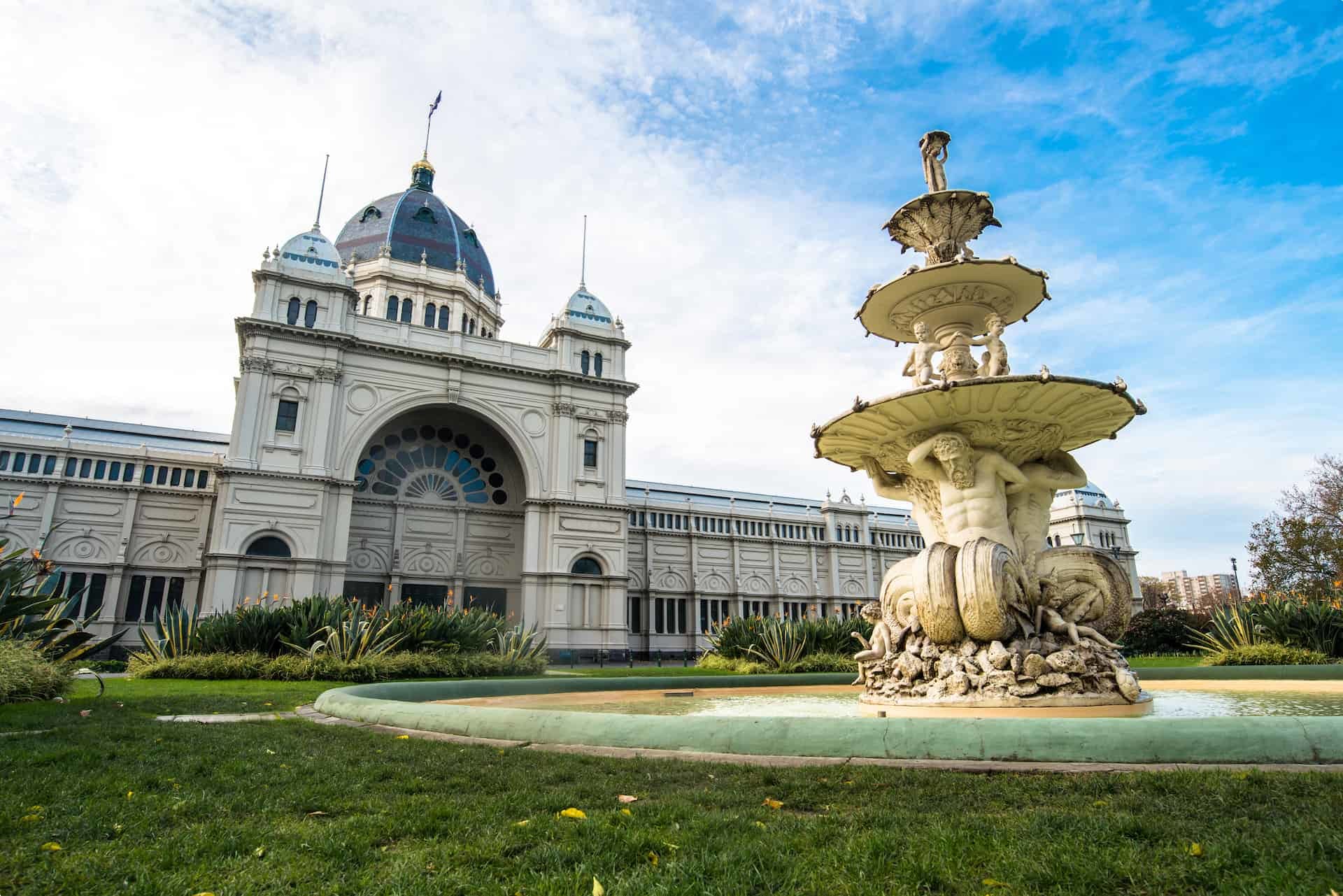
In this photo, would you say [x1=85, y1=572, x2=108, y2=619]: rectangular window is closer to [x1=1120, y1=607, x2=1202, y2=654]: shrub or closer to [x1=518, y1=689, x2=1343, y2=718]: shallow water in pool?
[x1=518, y1=689, x2=1343, y2=718]: shallow water in pool

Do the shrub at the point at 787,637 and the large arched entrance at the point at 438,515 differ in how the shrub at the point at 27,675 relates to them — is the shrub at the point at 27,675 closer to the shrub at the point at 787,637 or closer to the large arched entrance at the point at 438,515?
the shrub at the point at 787,637

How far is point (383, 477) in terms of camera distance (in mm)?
35625

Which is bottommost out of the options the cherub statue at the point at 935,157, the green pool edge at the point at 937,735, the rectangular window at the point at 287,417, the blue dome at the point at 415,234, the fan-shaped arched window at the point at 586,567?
the green pool edge at the point at 937,735

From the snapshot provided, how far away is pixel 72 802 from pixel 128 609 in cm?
3481

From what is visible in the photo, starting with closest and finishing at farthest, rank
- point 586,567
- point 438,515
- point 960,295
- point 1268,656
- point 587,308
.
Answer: point 960,295 < point 1268,656 < point 586,567 < point 438,515 < point 587,308

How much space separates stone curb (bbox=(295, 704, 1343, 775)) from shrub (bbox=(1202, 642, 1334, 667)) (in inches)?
554

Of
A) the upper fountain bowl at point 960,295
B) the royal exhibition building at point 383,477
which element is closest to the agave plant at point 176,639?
the royal exhibition building at point 383,477

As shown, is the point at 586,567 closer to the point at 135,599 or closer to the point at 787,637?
the point at 787,637

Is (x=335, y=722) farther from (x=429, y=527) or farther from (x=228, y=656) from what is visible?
(x=429, y=527)

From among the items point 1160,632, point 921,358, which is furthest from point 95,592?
point 1160,632

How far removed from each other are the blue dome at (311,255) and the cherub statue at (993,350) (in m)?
31.7

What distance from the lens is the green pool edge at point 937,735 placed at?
417cm

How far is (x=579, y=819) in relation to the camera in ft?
11.3

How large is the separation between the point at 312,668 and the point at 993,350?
535 inches
